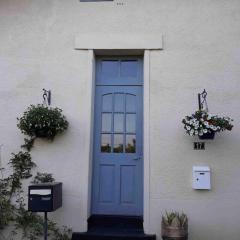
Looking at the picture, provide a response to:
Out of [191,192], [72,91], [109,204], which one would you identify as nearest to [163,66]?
[72,91]

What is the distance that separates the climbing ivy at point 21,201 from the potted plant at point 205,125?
191 centimetres

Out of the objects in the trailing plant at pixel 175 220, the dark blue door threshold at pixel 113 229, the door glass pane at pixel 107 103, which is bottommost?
the dark blue door threshold at pixel 113 229

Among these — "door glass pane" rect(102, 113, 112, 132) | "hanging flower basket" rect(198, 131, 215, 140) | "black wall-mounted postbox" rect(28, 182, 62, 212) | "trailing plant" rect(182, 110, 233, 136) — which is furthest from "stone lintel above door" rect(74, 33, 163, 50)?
"black wall-mounted postbox" rect(28, 182, 62, 212)

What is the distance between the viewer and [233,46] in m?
5.79

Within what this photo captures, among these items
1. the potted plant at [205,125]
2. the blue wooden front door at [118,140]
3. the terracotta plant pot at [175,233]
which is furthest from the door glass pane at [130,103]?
the terracotta plant pot at [175,233]

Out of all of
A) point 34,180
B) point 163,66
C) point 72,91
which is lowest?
point 34,180

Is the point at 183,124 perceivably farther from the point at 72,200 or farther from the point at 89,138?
the point at 72,200

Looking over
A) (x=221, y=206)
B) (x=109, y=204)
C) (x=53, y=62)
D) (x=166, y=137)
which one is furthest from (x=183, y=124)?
(x=53, y=62)

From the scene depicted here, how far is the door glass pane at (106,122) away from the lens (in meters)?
6.08

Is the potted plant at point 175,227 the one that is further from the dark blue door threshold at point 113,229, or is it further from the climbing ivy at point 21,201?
the climbing ivy at point 21,201

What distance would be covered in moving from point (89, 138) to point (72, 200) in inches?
38.9

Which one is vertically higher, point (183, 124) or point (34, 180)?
point (183, 124)

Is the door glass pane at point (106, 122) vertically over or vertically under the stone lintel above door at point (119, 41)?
under

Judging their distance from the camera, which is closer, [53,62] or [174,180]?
[174,180]
